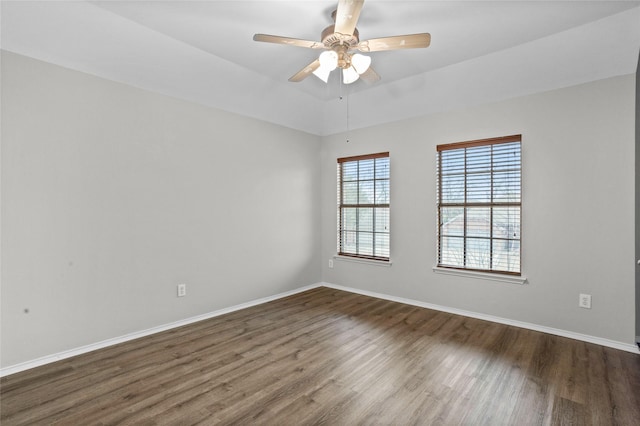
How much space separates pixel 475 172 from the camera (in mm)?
3727

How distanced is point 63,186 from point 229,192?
1.63m

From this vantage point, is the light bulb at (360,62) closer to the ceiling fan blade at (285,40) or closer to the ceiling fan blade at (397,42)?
the ceiling fan blade at (397,42)

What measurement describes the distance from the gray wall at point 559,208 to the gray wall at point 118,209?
2100 millimetres

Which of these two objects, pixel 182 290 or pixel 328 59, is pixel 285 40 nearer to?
pixel 328 59

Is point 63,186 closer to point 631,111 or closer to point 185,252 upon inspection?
point 185,252

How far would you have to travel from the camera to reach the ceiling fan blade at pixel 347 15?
1.86 metres

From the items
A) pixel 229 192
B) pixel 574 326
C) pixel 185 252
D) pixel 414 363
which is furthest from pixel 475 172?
pixel 185 252

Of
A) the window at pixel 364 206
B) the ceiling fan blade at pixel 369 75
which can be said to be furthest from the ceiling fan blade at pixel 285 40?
the window at pixel 364 206

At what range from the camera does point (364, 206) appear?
15.7ft

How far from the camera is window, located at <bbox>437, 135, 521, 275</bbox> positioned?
11.5ft

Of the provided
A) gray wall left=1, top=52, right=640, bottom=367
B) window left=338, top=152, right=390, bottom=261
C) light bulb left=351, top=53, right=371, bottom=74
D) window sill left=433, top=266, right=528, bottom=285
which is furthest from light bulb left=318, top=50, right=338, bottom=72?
window sill left=433, top=266, right=528, bottom=285

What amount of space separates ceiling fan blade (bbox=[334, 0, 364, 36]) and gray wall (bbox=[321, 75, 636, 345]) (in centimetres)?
228

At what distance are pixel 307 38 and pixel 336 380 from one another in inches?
115

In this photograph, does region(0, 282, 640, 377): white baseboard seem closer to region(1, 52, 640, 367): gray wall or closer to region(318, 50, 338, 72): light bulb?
region(1, 52, 640, 367): gray wall
